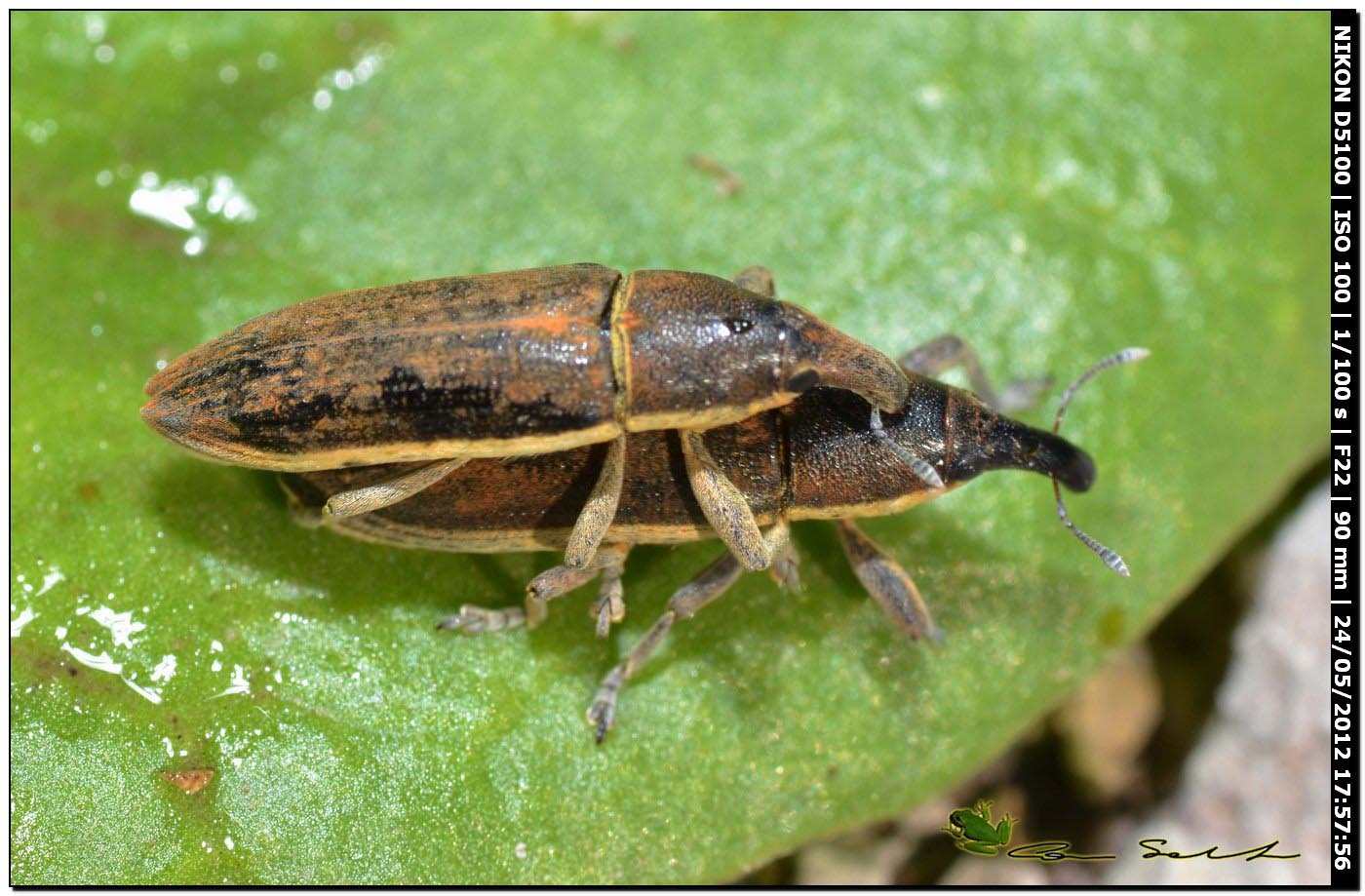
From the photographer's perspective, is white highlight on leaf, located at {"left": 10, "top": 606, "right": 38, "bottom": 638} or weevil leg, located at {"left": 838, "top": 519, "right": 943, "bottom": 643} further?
weevil leg, located at {"left": 838, "top": 519, "right": 943, "bottom": 643}

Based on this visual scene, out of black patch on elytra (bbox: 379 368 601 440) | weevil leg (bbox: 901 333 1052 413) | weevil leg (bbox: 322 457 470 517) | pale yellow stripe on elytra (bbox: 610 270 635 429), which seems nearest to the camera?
black patch on elytra (bbox: 379 368 601 440)

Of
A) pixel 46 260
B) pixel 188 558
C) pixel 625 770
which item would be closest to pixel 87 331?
pixel 46 260

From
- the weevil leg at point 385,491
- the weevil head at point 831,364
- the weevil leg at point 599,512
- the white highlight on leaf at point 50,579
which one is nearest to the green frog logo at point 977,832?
the weevil head at point 831,364

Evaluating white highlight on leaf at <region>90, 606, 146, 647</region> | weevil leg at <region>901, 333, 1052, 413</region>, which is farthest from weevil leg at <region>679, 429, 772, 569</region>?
white highlight on leaf at <region>90, 606, 146, 647</region>

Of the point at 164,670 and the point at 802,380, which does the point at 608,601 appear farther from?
the point at 164,670

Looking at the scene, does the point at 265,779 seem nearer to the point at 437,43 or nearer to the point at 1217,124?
the point at 437,43
